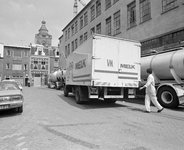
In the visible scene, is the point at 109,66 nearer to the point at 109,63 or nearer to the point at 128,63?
the point at 109,63

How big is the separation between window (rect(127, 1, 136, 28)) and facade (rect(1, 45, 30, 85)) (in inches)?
1355

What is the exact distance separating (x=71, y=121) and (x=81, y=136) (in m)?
1.49

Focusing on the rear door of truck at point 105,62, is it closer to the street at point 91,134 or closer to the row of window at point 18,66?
the street at point 91,134

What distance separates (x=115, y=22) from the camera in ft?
68.5

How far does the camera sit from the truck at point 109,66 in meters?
7.34

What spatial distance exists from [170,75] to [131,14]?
38.9 feet

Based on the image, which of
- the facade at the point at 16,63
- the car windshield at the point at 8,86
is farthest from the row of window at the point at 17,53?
the car windshield at the point at 8,86

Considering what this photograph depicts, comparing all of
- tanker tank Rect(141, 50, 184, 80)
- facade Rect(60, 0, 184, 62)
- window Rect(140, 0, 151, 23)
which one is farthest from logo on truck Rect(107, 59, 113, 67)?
window Rect(140, 0, 151, 23)

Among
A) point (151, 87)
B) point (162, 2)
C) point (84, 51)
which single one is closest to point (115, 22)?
point (162, 2)

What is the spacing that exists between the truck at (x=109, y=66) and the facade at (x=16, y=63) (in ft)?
130

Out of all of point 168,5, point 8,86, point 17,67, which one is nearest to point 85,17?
point 168,5

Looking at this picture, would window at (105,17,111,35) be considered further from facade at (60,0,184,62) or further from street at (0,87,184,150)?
street at (0,87,184,150)

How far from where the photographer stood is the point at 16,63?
4319 centimetres

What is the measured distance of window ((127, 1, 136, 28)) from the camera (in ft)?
58.7
